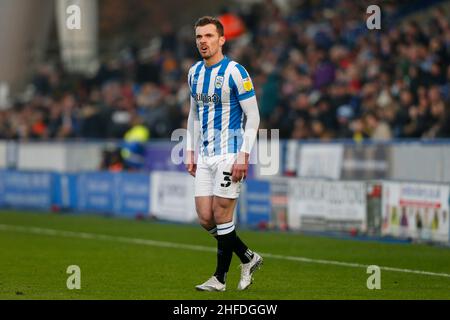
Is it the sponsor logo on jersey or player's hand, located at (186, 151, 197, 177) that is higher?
the sponsor logo on jersey

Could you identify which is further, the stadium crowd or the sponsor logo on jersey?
the stadium crowd

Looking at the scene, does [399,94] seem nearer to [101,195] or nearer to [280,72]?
→ [280,72]

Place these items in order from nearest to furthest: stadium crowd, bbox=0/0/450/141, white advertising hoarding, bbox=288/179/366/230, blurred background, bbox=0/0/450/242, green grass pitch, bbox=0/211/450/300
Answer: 1. green grass pitch, bbox=0/211/450/300
2. white advertising hoarding, bbox=288/179/366/230
3. blurred background, bbox=0/0/450/242
4. stadium crowd, bbox=0/0/450/141

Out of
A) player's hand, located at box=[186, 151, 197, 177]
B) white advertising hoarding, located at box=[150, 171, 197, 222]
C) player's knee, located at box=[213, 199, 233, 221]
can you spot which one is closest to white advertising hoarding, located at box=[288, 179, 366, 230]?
white advertising hoarding, located at box=[150, 171, 197, 222]

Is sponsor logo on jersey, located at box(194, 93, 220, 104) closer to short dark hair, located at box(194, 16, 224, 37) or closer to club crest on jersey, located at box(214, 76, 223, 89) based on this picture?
club crest on jersey, located at box(214, 76, 223, 89)

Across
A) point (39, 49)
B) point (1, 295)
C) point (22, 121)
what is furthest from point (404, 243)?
point (39, 49)

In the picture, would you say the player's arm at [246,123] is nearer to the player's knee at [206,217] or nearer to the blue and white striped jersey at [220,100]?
the blue and white striped jersey at [220,100]

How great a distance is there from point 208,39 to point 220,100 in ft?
2.05

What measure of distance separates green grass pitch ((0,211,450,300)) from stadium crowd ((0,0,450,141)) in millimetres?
3804

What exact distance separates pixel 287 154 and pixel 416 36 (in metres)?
3.72

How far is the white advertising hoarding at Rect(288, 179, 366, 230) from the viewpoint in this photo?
19.3 meters

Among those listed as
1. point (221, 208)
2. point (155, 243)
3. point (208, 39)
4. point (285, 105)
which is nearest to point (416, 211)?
point (155, 243)

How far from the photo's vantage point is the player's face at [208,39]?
10844mm

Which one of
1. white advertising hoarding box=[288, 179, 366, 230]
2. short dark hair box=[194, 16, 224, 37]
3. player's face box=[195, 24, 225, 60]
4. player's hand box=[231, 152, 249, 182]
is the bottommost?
white advertising hoarding box=[288, 179, 366, 230]
